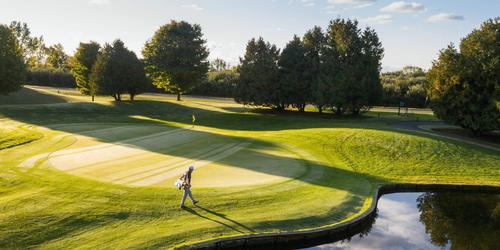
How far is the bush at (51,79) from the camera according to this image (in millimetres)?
103375

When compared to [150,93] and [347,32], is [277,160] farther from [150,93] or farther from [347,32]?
[150,93]

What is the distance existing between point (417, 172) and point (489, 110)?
12.9 metres

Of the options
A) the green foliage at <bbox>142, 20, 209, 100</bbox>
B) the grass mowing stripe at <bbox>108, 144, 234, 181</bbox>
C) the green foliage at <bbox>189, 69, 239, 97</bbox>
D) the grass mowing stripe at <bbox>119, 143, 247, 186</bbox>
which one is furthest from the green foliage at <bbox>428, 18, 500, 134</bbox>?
the green foliage at <bbox>189, 69, 239, 97</bbox>

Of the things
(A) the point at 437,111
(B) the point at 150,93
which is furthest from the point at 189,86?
(A) the point at 437,111

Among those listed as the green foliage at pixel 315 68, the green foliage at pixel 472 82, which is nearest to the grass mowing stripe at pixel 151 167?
the green foliage at pixel 472 82

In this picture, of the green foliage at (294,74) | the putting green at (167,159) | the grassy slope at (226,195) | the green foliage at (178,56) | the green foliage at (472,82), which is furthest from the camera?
the green foliage at (178,56)

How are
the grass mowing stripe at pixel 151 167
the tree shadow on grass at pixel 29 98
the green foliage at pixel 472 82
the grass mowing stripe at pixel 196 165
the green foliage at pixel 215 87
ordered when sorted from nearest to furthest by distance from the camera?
the grass mowing stripe at pixel 196 165 < the grass mowing stripe at pixel 151 167 < the green foliage at pixel 472 82 < the tree shadow on grass at pixel 29 98 < the green foliage at pixel 215 87

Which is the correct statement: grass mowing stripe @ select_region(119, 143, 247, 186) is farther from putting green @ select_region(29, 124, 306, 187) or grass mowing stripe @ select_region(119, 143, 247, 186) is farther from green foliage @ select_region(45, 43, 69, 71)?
green foliage @ select_region(45, 43, 69, 71)

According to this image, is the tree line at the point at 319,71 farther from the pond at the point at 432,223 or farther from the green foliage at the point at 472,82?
the pond at the point at 432,223

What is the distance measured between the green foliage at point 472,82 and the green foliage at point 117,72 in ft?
160

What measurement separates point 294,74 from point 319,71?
3814 millimetres

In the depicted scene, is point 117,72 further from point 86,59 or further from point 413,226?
point 413,226

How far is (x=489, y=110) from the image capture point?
36.9 m

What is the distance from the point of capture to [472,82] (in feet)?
127
